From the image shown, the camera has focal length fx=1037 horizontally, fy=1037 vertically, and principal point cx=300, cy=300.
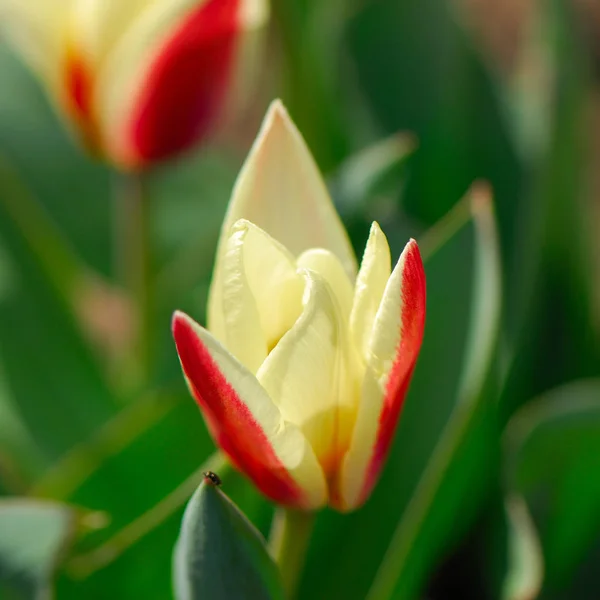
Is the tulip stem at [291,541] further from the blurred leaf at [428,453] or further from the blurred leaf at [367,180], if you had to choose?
the blurred leaf at [367,180]

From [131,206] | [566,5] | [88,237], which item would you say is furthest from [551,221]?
[88,237]

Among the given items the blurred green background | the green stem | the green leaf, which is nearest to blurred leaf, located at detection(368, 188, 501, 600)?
the blurred green background

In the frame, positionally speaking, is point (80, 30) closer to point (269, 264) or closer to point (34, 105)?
point (269, 264)

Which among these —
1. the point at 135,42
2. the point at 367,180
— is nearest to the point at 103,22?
the point at 135,42

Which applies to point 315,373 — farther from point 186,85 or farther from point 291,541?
point 186,85

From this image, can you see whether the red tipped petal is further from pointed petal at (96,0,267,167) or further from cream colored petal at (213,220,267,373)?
cream colored petal at (213,220,267,373)

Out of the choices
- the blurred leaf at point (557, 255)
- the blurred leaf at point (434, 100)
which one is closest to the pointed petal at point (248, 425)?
the blurred leaf at point (557, 255)
